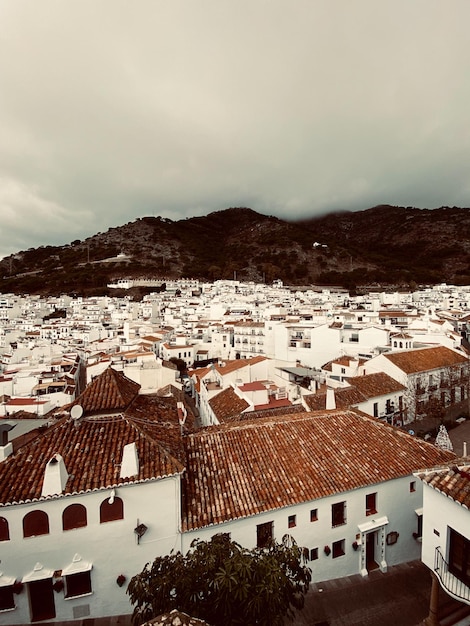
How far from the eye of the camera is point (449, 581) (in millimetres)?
8094

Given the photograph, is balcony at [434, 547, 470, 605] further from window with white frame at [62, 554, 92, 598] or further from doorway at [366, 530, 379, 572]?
window with white frame at [62, 554, 92, 598]

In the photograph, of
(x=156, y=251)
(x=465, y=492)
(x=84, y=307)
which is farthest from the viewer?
(x=156, y=251)

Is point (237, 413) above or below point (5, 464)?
below

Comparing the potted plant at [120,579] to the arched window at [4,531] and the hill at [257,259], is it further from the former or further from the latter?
the hill at [257,259]

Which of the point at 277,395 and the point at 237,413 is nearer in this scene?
the point at 237,413

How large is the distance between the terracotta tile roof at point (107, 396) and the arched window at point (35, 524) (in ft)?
10.6

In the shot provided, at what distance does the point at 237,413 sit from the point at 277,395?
5.56 metres

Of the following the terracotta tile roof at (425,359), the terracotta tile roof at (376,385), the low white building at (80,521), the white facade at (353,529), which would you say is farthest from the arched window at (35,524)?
the terracotta tile roof at (425,359)

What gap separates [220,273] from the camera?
476ft

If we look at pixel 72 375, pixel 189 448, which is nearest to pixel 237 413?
pixel 189 448

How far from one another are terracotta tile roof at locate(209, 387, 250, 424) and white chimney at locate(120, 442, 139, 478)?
14.3 meters

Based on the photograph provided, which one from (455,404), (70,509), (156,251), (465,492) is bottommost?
(455,404)

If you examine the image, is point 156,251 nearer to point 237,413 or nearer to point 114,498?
point 237,413

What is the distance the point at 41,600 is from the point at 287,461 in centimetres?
808
